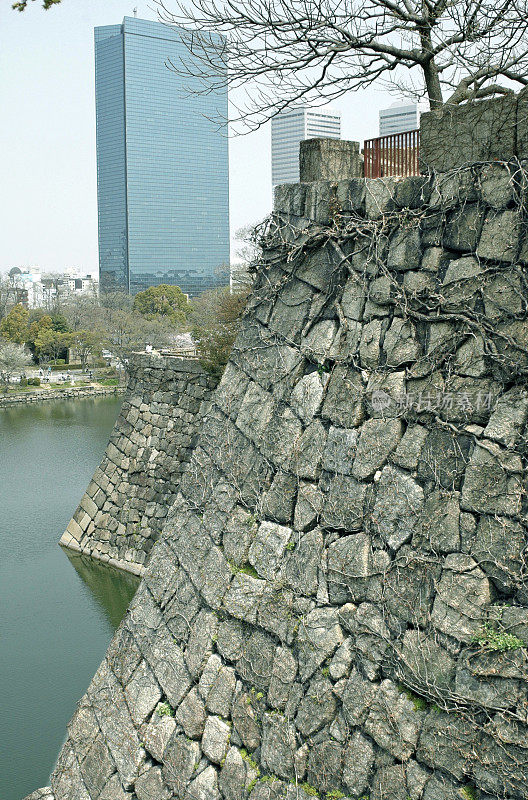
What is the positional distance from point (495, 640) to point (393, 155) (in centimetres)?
248

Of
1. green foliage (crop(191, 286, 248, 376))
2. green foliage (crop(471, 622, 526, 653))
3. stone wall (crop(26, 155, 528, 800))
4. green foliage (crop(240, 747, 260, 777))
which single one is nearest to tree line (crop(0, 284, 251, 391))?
green foliage (crop(191, 286, 248, 376))

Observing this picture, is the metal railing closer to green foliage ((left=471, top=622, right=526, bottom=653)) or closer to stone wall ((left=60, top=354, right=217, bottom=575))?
green foliage ((left=471, top=622, right=526, bottom=653))

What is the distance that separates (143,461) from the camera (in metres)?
9.05

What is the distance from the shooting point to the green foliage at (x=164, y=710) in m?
3.73

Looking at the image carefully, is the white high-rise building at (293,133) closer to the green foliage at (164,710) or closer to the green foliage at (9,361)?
the green foliage at (164,710)

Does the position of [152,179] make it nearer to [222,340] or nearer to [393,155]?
[222,340]

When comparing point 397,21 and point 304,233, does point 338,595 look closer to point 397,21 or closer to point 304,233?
point 304,233

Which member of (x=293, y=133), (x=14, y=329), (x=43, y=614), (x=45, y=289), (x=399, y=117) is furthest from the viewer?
(x=45, y=289)

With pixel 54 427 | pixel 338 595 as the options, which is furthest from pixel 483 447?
pixel 54 427

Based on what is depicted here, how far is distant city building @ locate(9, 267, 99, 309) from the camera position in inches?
2301

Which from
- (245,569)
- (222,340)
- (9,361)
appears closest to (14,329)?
(9,361)

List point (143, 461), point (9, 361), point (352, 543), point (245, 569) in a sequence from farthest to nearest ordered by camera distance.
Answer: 1. point (9, 361)
2. point (143, 461)
3. point (245, 569)
4. point (352, 543)

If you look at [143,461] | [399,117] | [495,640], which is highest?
[399,117]

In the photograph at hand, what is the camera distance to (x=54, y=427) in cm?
2022
